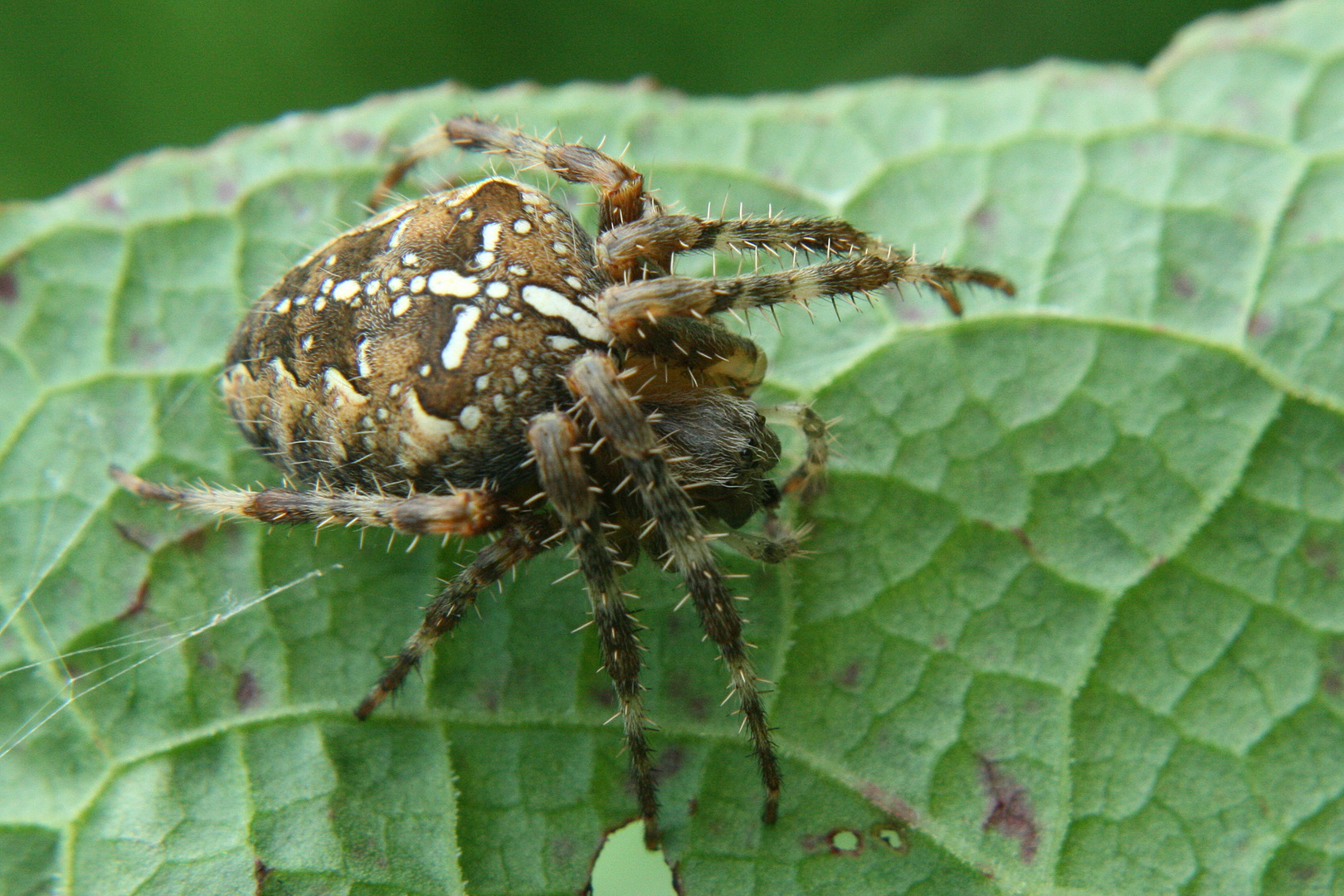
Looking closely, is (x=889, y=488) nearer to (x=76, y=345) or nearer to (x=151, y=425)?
(x=151, y=425)

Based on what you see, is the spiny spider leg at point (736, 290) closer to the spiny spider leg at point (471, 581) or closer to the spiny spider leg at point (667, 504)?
the spiny spider leg at point (667, 504)

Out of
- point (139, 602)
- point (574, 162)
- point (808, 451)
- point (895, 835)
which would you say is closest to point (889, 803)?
point (895, 835)

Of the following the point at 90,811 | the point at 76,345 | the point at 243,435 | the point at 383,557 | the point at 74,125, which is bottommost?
the point at 90,811

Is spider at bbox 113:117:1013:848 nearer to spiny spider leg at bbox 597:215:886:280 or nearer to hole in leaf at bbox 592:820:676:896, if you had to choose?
spiny spider leg at bbox 597:215:886:280

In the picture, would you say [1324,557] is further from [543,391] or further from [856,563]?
[543,391]

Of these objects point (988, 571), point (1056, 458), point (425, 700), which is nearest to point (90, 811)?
point (425, 700)
